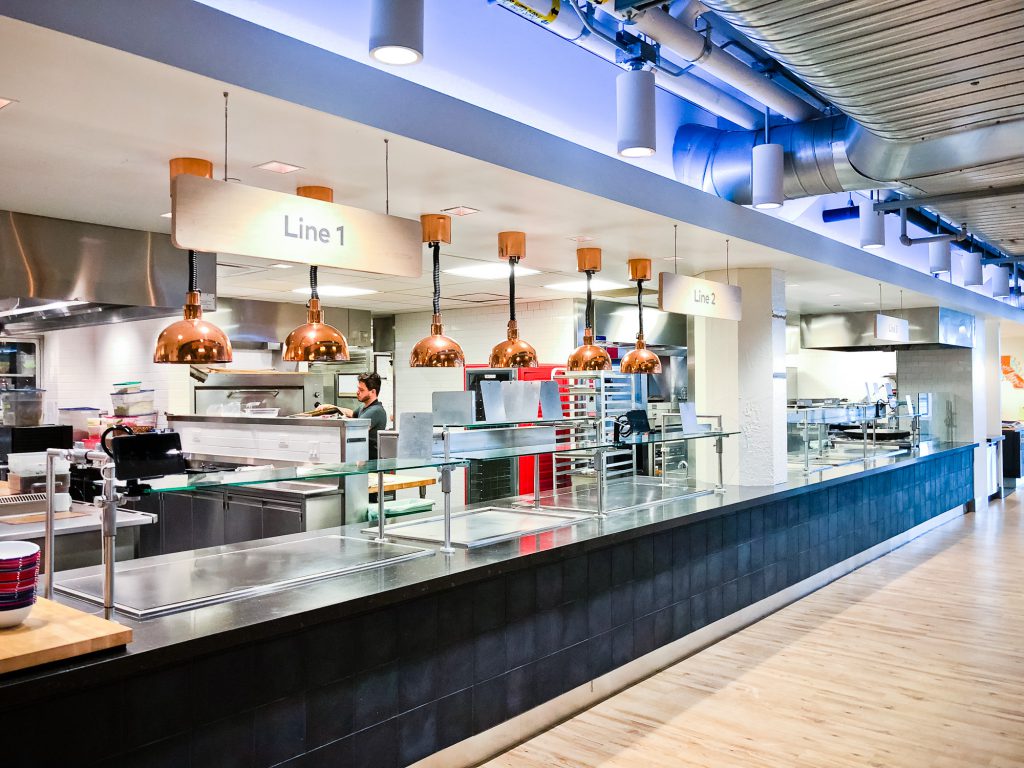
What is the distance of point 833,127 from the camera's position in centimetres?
500

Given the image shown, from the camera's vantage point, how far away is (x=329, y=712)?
286 centimetres

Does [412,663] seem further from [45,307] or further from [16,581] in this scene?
[45,307]

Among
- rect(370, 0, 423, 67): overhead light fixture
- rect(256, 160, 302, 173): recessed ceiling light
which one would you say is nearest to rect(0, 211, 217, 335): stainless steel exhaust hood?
rect(256, 160, 302, 173): recessed ceiling light

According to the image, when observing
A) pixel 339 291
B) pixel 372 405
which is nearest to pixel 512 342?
pixel 372 405

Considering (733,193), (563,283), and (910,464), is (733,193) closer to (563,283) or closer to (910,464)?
(563,283)

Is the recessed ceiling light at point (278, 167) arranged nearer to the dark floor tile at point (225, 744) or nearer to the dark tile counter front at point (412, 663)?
the dark tile counter front at point (412, 663)

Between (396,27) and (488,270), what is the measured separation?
3.98 meters

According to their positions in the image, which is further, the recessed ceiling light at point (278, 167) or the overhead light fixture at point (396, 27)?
the recessed ceiling light at point (278, 167)

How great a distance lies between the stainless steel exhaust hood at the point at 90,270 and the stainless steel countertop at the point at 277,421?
4.91 ft

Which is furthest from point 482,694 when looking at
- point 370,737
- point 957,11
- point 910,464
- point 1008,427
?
point 1008,427

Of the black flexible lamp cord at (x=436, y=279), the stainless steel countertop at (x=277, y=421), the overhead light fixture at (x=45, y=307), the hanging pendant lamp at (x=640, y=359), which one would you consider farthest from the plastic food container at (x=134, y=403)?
the black flexible lamp cord at (x=436, y=279)

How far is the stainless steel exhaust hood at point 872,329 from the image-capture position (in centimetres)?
968

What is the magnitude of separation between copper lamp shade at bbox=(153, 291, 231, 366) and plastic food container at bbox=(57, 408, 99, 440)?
23.3 feet

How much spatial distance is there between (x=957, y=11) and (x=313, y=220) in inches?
84.3
